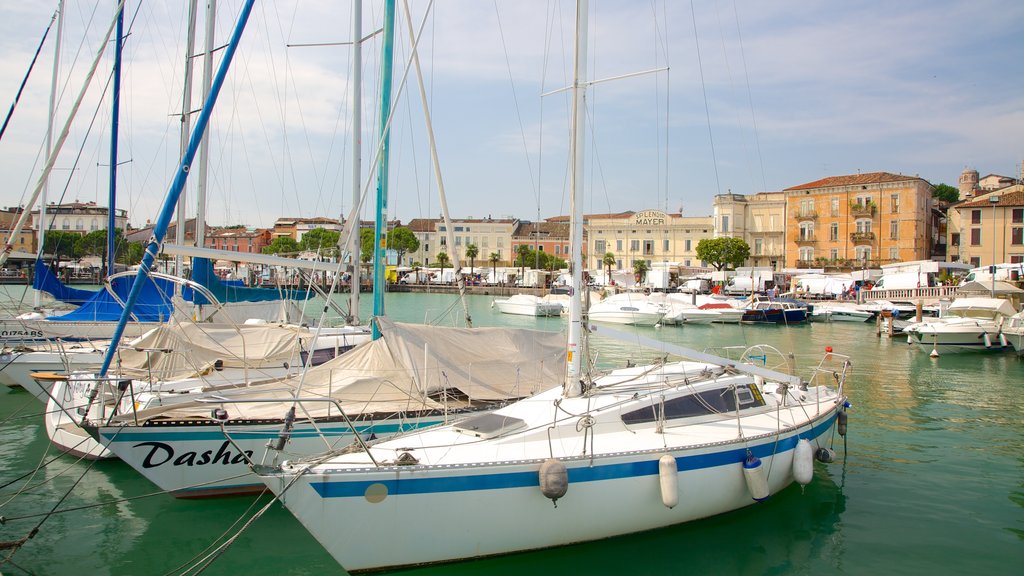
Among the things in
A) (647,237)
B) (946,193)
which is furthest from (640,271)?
(946,193)

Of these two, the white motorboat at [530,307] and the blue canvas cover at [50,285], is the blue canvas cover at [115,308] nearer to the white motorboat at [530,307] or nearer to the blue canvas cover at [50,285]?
the blue canvas cover at [50,285]

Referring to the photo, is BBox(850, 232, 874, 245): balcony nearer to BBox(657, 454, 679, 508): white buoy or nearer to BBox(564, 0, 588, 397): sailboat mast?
BBox(564, 0, 588, 397): sailboat mast

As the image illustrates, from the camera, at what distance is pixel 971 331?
96.7 feet

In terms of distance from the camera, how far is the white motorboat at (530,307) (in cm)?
5109

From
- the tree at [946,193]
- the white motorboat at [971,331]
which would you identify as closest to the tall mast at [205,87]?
the white motorboat at [971,331]

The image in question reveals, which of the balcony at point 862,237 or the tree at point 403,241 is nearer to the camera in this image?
the balcony at point 862,237

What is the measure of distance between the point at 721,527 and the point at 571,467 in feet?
9.74

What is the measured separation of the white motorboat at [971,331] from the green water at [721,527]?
17.3m

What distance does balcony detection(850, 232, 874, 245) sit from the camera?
68.6 m

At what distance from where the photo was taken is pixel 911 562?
28.5ft

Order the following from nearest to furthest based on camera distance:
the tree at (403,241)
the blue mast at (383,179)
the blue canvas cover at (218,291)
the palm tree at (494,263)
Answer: the blue mast at (383,179), the blue canvas cover at (218,291), the tree at (403,241), the palm tree at (494,263)

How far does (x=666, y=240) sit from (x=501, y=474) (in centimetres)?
7654

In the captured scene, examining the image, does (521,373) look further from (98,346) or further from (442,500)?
(98,346)

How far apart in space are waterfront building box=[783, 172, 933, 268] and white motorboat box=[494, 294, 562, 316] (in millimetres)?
34333
